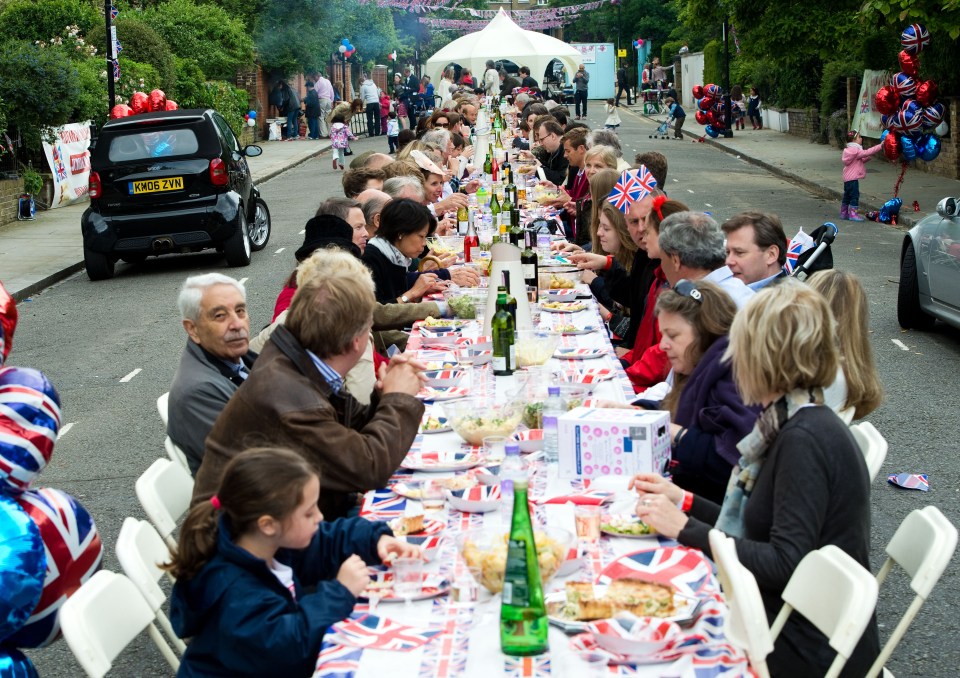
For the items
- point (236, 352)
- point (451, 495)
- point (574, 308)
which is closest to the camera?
point (451, 495)

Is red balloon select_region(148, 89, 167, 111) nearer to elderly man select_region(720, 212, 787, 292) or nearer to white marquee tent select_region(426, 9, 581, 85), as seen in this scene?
white marquee tent select_region(426, 9, 581, 85)

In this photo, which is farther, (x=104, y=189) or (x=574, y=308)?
Result: (x=104, y=189)

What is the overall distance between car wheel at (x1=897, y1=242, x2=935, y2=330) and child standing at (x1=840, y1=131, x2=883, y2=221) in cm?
731

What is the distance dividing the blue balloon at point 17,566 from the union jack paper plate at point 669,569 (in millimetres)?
1673

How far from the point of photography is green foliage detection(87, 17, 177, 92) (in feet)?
88.6

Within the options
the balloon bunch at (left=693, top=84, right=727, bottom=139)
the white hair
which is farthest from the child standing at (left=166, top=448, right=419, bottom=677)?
the balloon bunch at (left=693, top=84, right=727, bottom=139)

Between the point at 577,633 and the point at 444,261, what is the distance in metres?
6.42

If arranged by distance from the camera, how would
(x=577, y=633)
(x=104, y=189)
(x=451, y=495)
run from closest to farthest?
(x=577, y=633) < (x=451, y=495) < (x=104, y=189)

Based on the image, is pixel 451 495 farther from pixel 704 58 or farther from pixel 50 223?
pixel 704 58

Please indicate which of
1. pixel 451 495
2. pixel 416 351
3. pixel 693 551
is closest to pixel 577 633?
pixel 693 551

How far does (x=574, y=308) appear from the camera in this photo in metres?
7.21

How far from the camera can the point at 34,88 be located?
19625 mm

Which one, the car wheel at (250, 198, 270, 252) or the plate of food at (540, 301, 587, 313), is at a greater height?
the plate of food at (540, 301, 587, 313)

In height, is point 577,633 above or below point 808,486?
below
